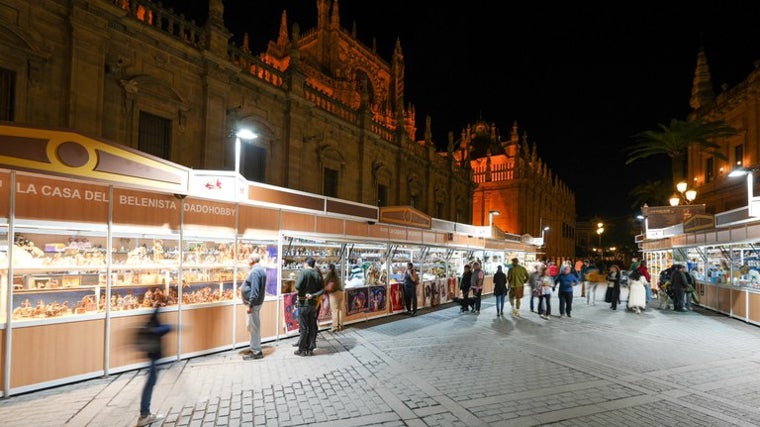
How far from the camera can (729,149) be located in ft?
105

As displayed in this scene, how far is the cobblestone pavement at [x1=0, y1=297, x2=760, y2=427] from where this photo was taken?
16.9 feet

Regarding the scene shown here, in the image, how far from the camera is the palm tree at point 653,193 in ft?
122

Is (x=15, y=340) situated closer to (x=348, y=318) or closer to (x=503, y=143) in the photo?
(x=348, y=318)

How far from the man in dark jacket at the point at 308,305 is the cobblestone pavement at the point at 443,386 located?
301 mm

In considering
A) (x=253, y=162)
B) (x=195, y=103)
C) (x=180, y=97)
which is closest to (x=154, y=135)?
(x=180, y=97)

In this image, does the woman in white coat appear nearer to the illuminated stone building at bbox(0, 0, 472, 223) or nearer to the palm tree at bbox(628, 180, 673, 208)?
the illuminated stone building at bbox(0, 0, 472, 223)

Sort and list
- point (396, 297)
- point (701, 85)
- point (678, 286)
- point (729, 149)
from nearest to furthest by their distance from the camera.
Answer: point (396, 297) < point (678, 286) < point (729, 149) < point (701, 85)

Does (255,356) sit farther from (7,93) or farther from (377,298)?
(7,93)

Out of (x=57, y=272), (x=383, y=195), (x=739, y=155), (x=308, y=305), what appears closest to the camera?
(x=57, y=272)

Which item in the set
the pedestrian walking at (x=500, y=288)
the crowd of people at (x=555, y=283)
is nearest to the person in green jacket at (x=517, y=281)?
the crowd of people at (x=555, y=283)

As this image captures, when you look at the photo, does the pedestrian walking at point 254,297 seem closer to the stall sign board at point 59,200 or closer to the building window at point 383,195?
the stall sign board at point 59,200

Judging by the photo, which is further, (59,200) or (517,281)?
(517,281)

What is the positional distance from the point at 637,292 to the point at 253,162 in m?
15.6

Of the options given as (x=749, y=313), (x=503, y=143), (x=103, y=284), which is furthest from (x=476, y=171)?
(x=103, y=284)
